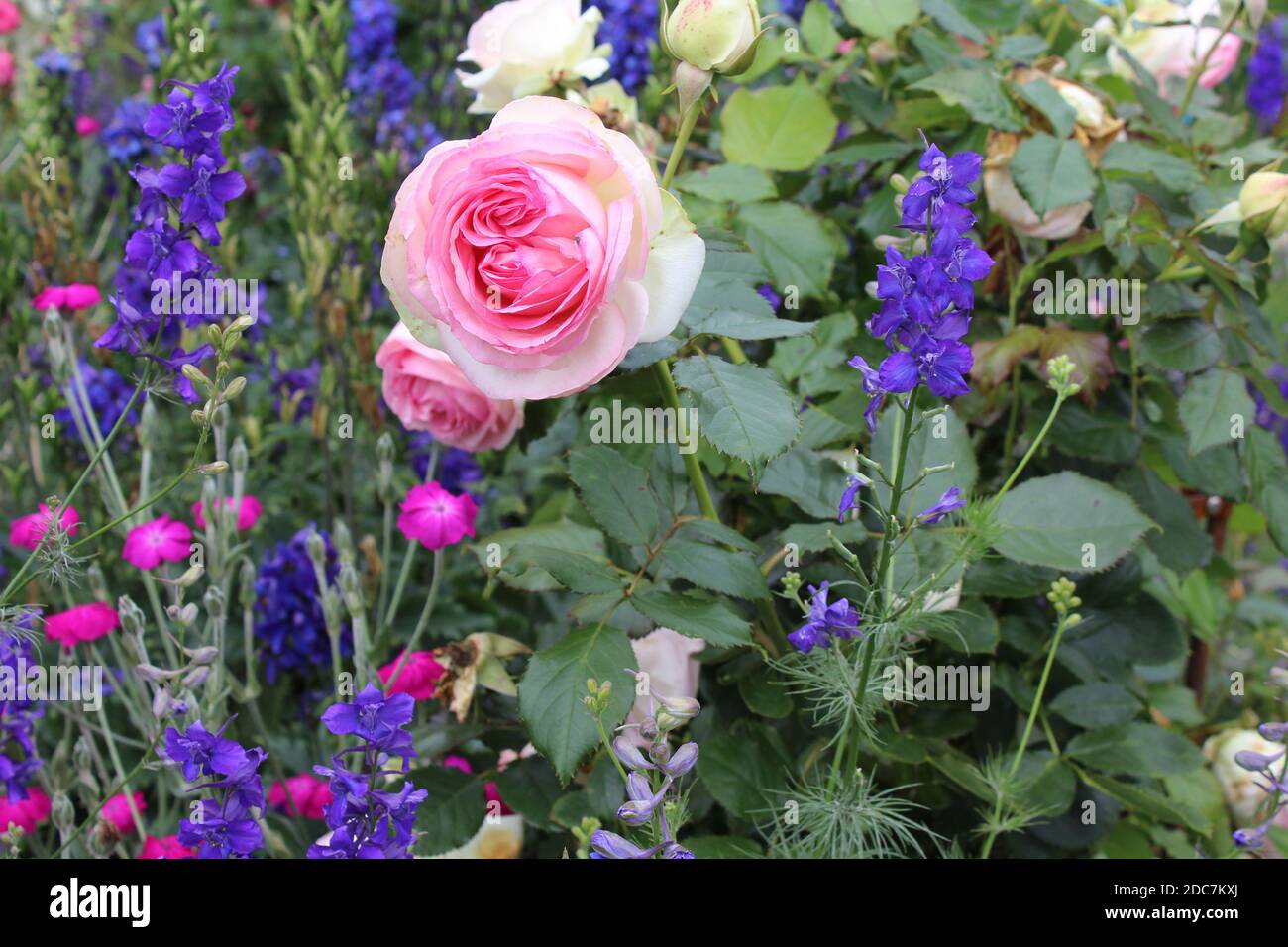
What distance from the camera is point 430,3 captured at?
2.93 meters

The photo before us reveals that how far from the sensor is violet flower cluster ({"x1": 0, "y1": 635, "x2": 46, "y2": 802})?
3.45 ft

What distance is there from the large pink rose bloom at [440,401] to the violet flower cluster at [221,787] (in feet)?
1.42

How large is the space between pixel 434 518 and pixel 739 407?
0.44 m

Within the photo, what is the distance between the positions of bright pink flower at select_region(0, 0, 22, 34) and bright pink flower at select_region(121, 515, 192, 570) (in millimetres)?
2547

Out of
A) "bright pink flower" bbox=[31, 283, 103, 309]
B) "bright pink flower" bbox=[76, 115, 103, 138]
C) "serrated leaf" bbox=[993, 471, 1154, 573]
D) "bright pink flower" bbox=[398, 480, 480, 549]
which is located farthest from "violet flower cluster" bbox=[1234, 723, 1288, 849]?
"bright pink flower" bbox=[76, 115, 103, 138]

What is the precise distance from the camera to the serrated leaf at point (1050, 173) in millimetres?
1169

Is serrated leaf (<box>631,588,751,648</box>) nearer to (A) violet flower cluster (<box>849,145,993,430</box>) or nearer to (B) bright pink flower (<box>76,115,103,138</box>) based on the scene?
(A) violet flower cluster (<box>849,145,993,430</box>)

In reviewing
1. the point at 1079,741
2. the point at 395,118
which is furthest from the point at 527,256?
the point at 395,118

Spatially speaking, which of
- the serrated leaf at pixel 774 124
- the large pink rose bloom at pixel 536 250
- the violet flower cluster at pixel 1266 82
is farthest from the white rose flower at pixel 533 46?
the violet flower cluster at pixel 1266 82

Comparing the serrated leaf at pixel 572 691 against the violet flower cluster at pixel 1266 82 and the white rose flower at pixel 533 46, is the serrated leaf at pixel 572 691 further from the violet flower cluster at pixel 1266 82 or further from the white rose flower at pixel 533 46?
the violet flower cluster at pixel 1266 82

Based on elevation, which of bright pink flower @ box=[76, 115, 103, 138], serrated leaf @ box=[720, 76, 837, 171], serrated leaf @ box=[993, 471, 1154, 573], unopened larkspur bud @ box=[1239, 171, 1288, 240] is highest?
bright pink flower @ box=[76, 115, 103, 138]

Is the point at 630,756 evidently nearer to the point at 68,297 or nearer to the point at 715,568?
the point at 715,568

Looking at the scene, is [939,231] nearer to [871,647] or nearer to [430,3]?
[871,647]
